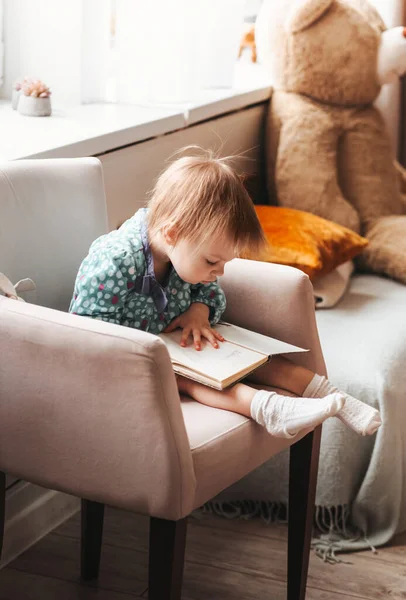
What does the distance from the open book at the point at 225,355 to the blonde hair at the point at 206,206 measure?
15 cm

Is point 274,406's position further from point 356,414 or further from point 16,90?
point 16,90

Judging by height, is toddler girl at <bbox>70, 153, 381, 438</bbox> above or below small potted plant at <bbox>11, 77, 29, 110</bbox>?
below

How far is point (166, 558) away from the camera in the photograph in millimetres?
1205

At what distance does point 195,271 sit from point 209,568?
0.66 metres

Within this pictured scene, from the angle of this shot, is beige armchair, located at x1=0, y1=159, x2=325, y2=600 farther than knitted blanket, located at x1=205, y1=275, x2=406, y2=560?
No

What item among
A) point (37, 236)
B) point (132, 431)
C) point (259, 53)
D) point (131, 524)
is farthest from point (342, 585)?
point (259, 53)

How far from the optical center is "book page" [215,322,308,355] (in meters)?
1.45

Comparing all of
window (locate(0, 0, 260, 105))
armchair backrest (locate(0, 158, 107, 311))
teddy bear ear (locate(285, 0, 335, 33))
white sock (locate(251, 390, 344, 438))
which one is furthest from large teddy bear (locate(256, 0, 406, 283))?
white sock (locate(251, 390, 344, 438))

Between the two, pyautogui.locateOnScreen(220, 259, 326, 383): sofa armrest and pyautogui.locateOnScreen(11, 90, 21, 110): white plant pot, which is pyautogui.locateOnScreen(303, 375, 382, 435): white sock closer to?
pyautogui.locateOnScreen(220, 259, 326, 383): sofa armrest

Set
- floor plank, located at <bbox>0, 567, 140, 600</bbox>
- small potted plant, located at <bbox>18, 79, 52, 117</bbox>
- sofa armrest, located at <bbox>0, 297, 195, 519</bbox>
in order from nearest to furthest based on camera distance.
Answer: sofa armrest, located at <bbox>0, 297, 195, 519</bbox> → floor plank, located at <bbox>0, 567, 140, 600</bbox> → small potted plant, located at <bbox>18, 79, 52, 117</bbox>

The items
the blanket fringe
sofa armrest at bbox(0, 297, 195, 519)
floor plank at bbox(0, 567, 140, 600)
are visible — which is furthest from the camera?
the blanket fringe

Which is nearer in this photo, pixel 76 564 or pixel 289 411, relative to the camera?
pixel 289 411

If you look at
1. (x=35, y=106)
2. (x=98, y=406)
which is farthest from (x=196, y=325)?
(x=35, y=106)

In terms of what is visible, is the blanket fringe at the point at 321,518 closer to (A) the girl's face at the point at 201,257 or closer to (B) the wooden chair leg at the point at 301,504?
(B) the wooden chair leg at the point at 301,504
